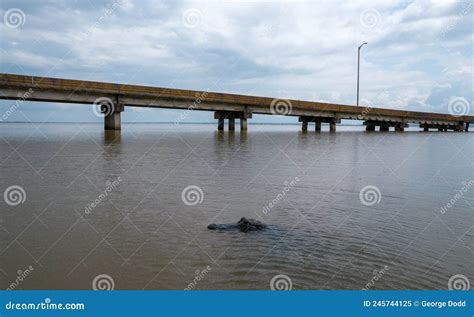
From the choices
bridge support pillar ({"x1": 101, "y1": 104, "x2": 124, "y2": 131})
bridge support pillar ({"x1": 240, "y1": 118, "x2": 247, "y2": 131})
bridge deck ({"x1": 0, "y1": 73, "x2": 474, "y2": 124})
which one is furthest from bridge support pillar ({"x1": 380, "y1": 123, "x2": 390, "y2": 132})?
bridge support pillar ({"x1": 101, "y1": 104, "x2": 124, "y2": 131})

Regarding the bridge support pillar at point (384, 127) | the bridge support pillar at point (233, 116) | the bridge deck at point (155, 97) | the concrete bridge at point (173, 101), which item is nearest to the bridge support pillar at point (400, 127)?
the concrete bridge at point (173, 101)

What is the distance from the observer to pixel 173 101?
47875mm

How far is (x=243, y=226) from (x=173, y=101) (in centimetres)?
4244

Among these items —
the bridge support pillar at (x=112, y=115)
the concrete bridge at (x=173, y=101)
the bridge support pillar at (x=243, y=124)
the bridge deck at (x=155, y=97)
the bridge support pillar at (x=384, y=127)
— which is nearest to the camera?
the bridge deck at (x=155, y=97)

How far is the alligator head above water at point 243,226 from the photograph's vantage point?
684cm

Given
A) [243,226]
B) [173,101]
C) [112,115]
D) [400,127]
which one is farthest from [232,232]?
[400,127]

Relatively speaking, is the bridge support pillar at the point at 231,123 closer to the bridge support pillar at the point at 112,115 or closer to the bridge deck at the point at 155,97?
the bridge deck at the point at 155,97

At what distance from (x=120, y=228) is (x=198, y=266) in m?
2.21

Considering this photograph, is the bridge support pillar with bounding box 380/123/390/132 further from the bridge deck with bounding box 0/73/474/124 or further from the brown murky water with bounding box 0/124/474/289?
the brown murky water with bounding box 0/124/474/289

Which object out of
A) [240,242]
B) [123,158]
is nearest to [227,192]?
[240,242]

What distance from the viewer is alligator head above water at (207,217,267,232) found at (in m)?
6.84

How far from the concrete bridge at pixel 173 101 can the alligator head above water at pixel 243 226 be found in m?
34.8

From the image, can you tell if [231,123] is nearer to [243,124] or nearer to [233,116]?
[233,116]

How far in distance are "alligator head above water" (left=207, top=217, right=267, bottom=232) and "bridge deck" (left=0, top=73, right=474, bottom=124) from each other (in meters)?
34.8
